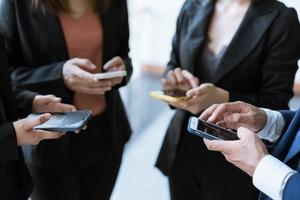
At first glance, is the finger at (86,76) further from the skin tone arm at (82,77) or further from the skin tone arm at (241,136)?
the skin tone arm at (241,136)

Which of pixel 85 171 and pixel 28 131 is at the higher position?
pixel 28 131

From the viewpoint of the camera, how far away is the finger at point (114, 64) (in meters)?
1.33

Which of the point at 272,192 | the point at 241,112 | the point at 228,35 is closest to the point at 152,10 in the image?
the point at 228,35

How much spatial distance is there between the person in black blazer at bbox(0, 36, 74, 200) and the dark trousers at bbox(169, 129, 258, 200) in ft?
1.60

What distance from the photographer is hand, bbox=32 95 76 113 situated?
1.14 metres

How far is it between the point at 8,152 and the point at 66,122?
0.16 meters

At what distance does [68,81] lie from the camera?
126cm

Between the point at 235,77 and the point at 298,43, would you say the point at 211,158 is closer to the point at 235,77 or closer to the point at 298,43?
the point at 235,77

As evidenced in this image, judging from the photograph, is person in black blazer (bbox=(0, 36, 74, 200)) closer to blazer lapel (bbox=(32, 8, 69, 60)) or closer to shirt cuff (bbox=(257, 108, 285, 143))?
blazer lapel (bbox=(32, 8, 69, 60))

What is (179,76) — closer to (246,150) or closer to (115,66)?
(115,66)

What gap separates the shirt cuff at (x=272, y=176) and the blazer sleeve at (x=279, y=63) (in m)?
0.43

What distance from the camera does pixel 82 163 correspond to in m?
1.35

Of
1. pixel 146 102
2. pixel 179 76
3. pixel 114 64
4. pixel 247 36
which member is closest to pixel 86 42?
pixel 114 64

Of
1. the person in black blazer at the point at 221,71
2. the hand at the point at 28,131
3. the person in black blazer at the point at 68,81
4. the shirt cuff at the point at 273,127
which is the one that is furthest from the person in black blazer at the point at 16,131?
the shirt cuff at the point at 273,127
